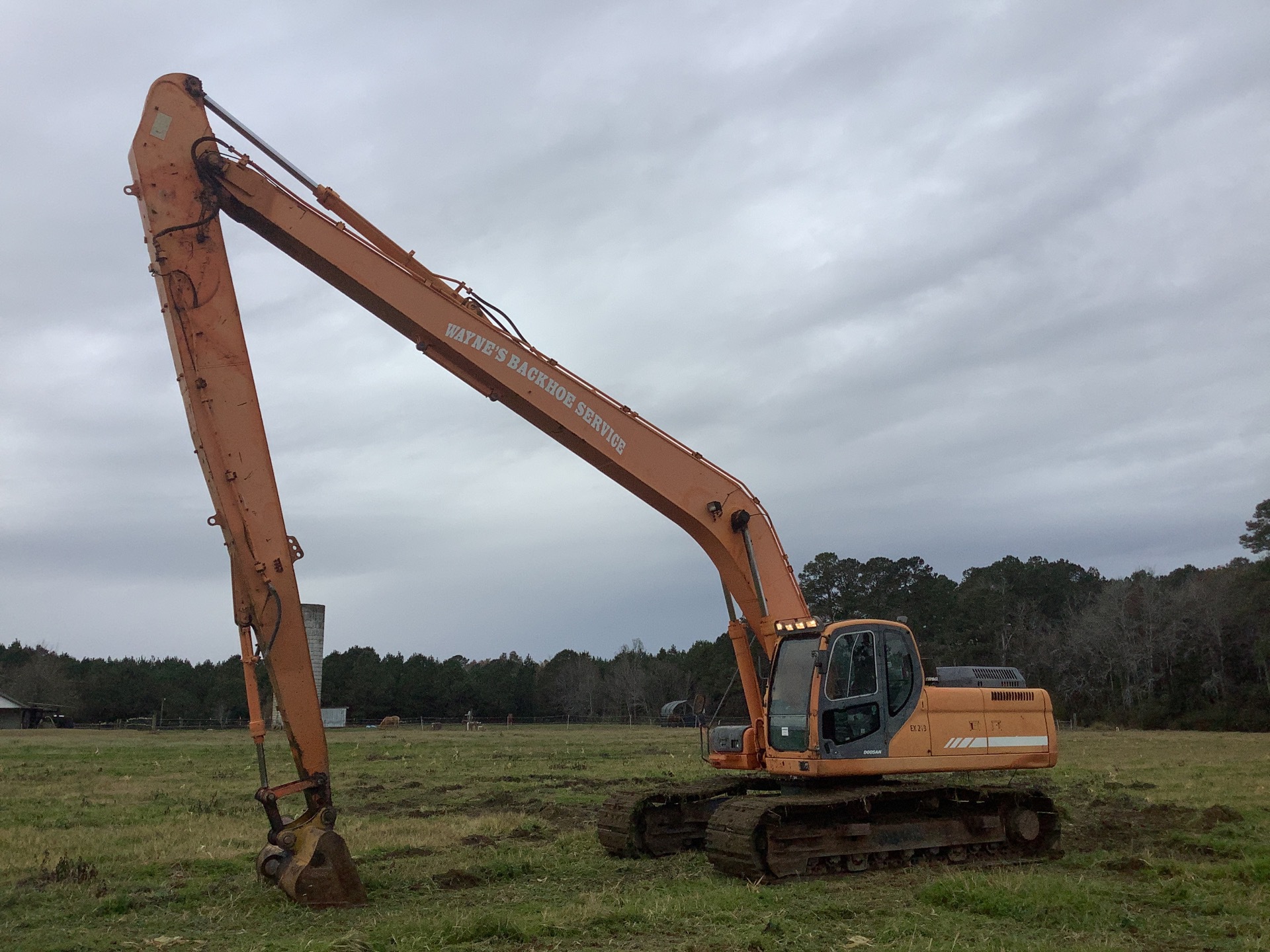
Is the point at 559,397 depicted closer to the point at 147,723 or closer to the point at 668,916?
the point at 668,916

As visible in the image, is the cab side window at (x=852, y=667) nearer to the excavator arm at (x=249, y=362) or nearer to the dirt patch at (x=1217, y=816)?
the excavator arm at (x=249, y=362)

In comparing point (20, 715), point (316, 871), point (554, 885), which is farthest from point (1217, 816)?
point (20, 715)

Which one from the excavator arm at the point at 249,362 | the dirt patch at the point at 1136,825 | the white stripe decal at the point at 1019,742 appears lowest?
the dirt patch at the point at 1136,825

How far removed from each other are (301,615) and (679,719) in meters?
50.8

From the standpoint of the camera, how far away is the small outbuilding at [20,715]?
6819 cm

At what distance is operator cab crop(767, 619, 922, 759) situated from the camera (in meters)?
11.0

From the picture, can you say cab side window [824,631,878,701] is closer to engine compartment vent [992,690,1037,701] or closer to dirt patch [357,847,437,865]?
engine compartment vent [992,690,1037,701]

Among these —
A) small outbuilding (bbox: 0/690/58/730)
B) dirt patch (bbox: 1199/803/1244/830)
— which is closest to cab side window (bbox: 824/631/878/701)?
dirt patch (bbox: 1199/803/1244/830)

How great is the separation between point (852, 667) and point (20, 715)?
7524cm

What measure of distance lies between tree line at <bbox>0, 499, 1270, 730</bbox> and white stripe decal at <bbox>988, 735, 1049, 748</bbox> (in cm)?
2799

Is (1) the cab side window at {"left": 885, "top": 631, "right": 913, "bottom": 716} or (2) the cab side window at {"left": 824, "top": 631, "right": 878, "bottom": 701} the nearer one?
(2) the cab side window at {"left": 824, "top": 631, "right": 878, "bottom": 701}

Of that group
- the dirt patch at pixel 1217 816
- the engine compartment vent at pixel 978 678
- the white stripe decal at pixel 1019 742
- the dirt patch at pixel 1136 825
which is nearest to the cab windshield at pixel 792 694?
the engine compartment vent at pixel 978 678

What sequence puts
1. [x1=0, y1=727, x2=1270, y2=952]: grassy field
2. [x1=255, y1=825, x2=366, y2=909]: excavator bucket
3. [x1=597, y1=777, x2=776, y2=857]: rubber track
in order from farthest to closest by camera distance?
[x1=597, y1=777, x2=776, y2=857]: rubber track
[x1=255, y1=825, x2=366, y2=909]: excavator bucket
[x1=0, y1=727, x2=1270, y2=952]: grassy field

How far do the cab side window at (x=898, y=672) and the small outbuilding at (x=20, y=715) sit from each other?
72.6m
